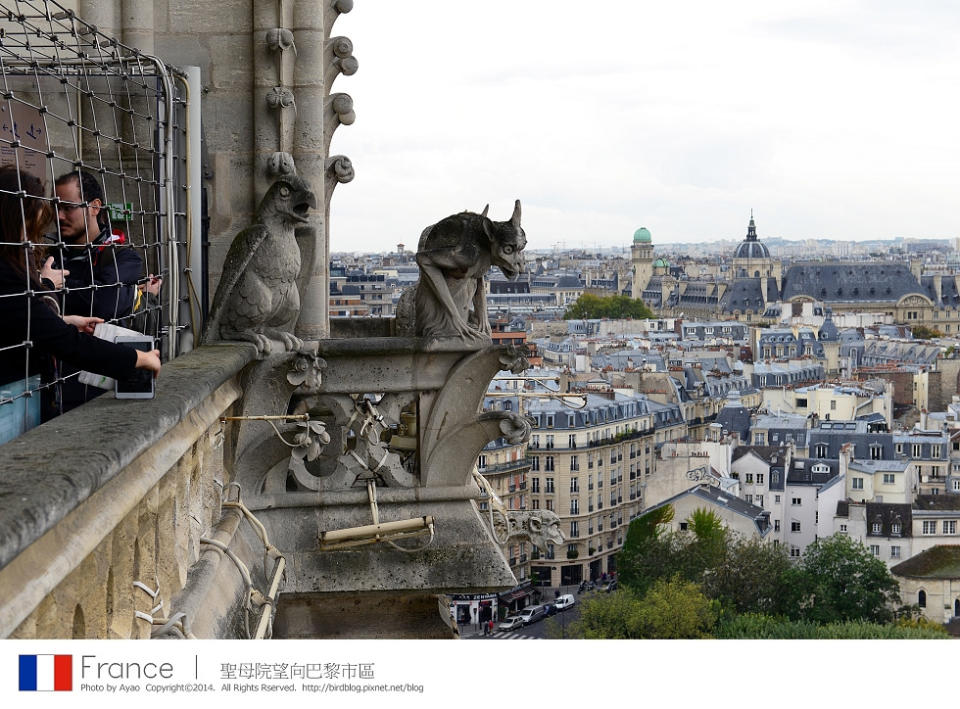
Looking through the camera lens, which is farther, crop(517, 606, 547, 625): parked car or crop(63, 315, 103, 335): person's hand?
crop(517, 606, 547, 625): parked car

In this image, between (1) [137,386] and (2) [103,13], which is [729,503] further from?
(1) [137,386]

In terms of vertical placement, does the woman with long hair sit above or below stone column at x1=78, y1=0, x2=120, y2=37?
below

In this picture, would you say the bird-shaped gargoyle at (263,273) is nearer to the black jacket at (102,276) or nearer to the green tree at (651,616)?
the black jacket at (102,276)

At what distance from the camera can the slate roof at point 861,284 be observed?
7119 centimetres

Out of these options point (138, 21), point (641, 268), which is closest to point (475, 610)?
point (138, 21)

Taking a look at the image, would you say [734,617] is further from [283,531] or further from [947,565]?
[283,531]

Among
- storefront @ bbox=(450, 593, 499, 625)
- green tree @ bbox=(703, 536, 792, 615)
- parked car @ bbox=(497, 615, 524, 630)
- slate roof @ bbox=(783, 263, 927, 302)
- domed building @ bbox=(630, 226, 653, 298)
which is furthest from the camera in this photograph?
domed building @ bbox=(630, 226, 653, 298)

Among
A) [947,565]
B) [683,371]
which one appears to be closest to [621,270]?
[683,371]

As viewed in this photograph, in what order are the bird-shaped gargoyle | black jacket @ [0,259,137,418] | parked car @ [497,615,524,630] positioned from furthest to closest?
parked car @ [497,615,524,630] → the bird-shaped gargoyle → black jacket @ [0,259,137,418]

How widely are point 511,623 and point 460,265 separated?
2448 cm

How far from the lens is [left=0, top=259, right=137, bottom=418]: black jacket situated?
1633 mm

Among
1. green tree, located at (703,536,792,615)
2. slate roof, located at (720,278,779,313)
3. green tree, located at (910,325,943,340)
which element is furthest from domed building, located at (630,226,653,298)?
green tree, located at (703,536,792,615)
